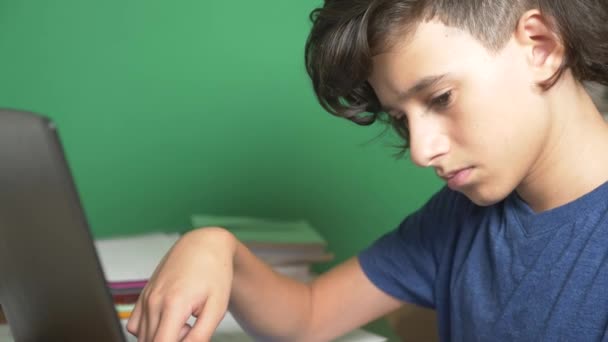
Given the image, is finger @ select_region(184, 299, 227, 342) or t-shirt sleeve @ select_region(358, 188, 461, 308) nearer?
finger @ select_region(184, 299, 227, 342)

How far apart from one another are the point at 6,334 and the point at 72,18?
0.63 metres

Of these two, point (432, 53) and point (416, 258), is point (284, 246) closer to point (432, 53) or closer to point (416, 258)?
point (416, 258)

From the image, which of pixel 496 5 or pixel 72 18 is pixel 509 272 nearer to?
pixel 496 5

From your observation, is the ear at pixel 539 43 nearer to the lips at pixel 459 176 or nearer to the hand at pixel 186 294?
the lips at pixel 459 176

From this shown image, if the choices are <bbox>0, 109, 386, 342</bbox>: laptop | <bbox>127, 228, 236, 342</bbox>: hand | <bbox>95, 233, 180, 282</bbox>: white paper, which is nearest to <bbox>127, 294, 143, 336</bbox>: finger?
<bbox>127, 228, 236, 342</bbox>: hand

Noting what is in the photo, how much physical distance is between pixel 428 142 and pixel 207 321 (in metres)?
0.28

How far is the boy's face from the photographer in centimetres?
73

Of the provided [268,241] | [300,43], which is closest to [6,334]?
[268,241]

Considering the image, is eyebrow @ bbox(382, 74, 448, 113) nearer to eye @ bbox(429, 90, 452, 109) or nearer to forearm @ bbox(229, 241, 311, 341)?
eye @ bbox(429, 90, 452, 109)

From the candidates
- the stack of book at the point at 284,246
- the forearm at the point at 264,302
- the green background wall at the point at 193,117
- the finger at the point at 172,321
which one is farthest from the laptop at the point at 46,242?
the green background wall at the point at 193,117

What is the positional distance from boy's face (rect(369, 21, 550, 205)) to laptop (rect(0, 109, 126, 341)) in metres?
0.36

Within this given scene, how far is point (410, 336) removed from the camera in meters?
1.12

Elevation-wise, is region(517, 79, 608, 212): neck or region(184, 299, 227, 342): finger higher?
region(517, 79, 608, 212): neck

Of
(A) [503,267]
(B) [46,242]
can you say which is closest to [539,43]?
(A) [503,267]
